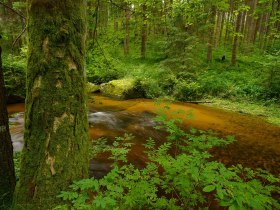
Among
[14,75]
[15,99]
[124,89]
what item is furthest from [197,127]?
[14,75]

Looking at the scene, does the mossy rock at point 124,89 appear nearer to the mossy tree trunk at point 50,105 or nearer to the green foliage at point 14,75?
the green foliage at point 14,75

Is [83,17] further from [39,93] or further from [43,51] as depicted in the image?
[39,93]

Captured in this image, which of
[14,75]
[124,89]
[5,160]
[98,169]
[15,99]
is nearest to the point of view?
[5,160]

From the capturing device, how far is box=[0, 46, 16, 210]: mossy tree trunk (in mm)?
2959

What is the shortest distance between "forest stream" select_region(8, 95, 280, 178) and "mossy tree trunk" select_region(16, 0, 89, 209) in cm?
200

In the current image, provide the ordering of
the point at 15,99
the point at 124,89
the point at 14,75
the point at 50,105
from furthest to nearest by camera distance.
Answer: the point at 124,89 < the point at 14,75 < the point at 15,99 < the point at 50,105

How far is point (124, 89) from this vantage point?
1384 cm

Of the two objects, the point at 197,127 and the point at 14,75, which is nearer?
the point at 197,127

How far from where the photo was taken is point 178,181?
9.01 feet

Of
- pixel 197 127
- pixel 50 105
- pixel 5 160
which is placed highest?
pixel 50 105

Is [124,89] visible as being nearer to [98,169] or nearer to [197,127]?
[197,127]

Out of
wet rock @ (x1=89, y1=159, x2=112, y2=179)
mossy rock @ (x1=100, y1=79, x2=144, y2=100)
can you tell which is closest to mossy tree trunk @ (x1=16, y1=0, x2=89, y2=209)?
wet rock @ (x1=89, y1=159, x2=112, y2=179)

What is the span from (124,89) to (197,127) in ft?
20.7

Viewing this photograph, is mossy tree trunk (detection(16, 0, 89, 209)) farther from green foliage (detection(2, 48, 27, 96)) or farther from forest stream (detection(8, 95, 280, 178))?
green foliage (detection(2, 48, 27, 96))
